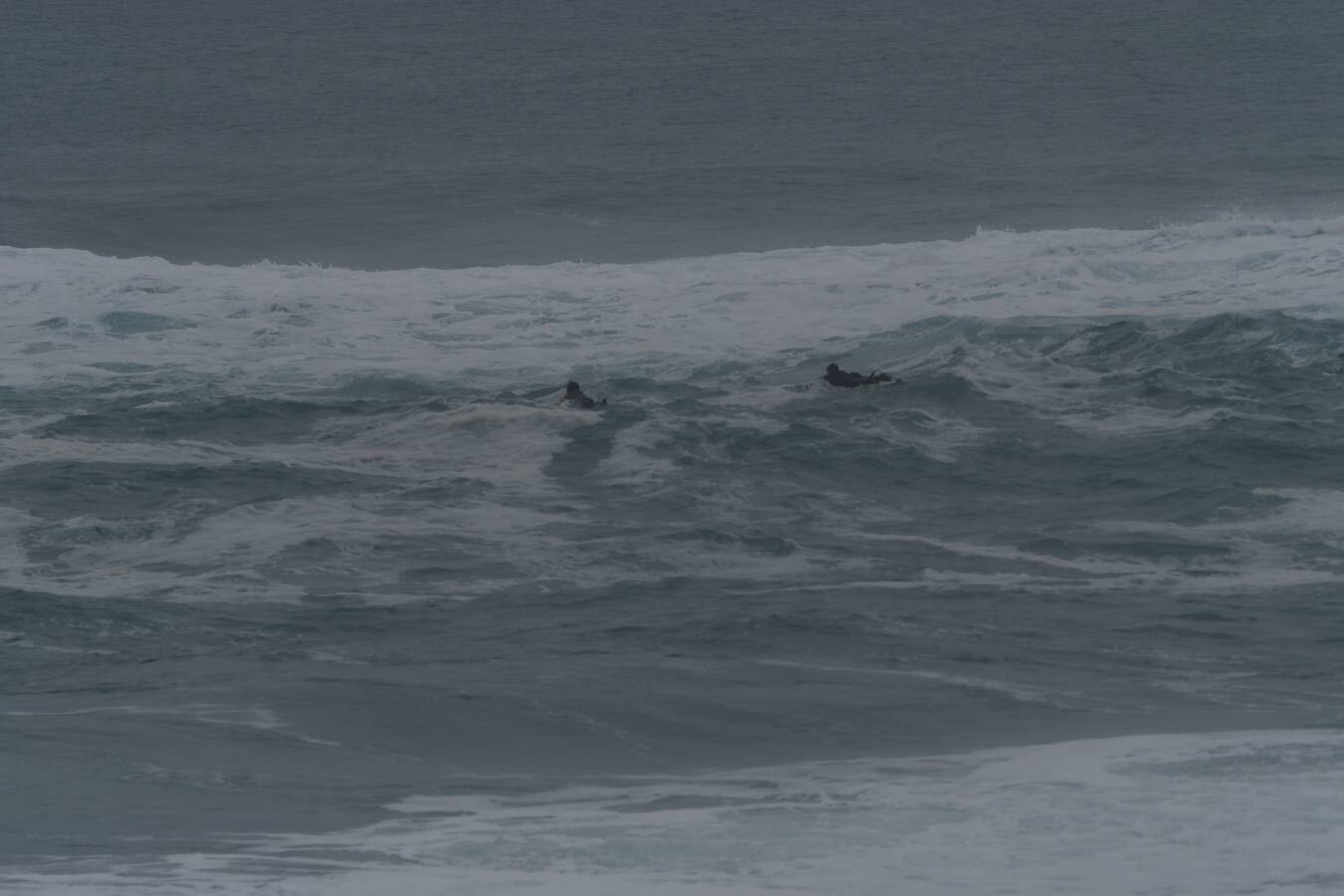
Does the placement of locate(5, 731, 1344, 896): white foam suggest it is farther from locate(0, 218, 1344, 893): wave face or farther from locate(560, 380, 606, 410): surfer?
locate(560, 380, 606, 410): surfer

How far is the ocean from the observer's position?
806 cm

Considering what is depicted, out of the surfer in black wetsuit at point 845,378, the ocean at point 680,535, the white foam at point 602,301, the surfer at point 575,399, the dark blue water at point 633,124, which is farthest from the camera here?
the dark blue water at point 633,124

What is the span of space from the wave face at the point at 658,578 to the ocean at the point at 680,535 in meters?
0.05

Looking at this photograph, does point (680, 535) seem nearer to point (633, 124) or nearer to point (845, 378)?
point (845, 378)

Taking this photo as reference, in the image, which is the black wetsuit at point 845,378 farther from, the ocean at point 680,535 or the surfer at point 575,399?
the surfer at point 575,399

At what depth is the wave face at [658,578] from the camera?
8273mm

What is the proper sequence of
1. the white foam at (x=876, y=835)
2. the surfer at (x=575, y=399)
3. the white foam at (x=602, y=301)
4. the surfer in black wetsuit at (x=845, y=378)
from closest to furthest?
the white foam at (x=876, y=835) < the surfer at (x=575, y=399) < the surfer in black wetsuit at (x=845, y=378) < the white foam at (x=602, y=301)

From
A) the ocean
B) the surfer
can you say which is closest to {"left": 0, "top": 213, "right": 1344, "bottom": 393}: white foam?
the ocean

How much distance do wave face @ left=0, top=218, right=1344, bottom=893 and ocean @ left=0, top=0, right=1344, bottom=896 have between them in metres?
0.05

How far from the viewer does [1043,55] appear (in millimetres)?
56125

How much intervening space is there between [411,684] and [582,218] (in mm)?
26096

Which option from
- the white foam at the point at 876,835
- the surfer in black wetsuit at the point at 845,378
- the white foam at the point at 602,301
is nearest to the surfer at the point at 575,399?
the white foam at the point at 602,301

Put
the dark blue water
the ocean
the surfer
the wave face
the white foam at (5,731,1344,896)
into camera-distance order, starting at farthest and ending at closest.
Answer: the dark blue water, the surfer, the wave face, the ocean, the white foam at (5,731,1344,896)

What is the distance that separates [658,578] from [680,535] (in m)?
1.26
